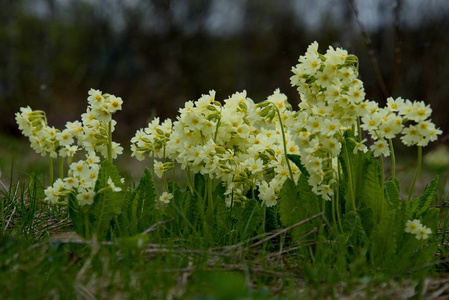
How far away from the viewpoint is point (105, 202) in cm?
207

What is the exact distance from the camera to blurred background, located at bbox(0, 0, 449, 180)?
31.6ft

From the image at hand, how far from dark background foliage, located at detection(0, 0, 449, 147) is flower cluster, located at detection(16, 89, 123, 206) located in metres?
7.06

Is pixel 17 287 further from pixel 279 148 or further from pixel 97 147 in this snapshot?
pixel 279 148

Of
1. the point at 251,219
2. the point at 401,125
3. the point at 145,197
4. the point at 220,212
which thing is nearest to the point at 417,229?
the point at 401,125

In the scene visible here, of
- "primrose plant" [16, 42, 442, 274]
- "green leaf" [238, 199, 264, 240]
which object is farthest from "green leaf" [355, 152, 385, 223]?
"green leaf" [238, 199, 264, 240]

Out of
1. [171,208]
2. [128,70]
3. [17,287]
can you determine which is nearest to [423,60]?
[128,70]

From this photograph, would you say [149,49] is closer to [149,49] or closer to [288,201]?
[149,49]

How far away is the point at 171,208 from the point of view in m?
2.28

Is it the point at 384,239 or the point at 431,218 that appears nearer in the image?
the point at 384,239

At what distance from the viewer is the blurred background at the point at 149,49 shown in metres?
9.62

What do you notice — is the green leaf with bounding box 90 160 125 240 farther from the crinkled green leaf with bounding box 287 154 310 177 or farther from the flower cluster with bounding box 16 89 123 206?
the crinkled green leaf with bounding box 287 154 310 177

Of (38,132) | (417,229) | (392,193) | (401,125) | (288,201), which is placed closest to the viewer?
(401,125)

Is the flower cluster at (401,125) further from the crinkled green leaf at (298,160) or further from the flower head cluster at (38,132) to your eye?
the flower head cluster at (38,132)

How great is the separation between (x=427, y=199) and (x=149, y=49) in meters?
9.31
